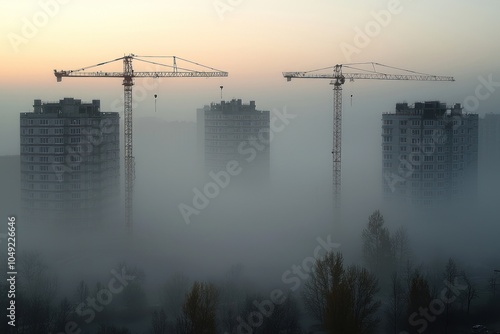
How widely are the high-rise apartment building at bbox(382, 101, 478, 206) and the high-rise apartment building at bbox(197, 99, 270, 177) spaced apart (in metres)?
11.4

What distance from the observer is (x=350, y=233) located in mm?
26875

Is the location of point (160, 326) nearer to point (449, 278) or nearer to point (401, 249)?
point (449, 278)

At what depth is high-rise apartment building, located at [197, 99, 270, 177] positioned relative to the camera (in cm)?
3825

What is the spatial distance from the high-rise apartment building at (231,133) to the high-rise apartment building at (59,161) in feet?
43.6

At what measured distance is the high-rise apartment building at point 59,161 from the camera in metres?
24.8

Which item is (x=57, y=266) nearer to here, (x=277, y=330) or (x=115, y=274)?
(x=115, y=274)

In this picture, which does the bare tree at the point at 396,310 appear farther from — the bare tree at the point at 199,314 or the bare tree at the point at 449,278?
the bare tree at the point at 199,314

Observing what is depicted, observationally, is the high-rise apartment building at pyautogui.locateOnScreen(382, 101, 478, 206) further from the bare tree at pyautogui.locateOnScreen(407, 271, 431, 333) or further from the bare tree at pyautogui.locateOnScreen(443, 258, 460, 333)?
the bare tree at pyautogui.locateOnScreen(407, 271, 431, 333)

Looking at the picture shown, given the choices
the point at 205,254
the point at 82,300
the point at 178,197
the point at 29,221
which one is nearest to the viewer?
the point at 82,300

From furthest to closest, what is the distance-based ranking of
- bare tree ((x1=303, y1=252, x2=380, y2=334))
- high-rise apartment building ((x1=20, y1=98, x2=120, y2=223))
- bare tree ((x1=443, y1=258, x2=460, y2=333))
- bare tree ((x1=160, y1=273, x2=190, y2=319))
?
high-rise apartment building ((x1=20, y1=98, x2=120, y2=223)) → bare tree ((x1=160, y1=273, x2=190, y2=319)) → bare tree ((x1=443, y1=258, x2=460, y2=333)) → bare tree ((x1=303, y1=252, x2=380, y2=334))

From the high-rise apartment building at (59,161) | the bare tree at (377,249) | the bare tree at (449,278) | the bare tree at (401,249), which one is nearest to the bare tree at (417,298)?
the bare tree at (449,278)

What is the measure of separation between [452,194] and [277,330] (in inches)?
639

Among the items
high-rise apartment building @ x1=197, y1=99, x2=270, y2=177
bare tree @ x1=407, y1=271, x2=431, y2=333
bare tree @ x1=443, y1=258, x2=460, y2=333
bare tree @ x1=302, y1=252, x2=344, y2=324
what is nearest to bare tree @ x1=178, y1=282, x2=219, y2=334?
bare tree @ x1=302, y1=252, x2=344, y2=324

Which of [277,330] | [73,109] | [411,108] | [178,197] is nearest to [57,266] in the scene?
[73,109]
